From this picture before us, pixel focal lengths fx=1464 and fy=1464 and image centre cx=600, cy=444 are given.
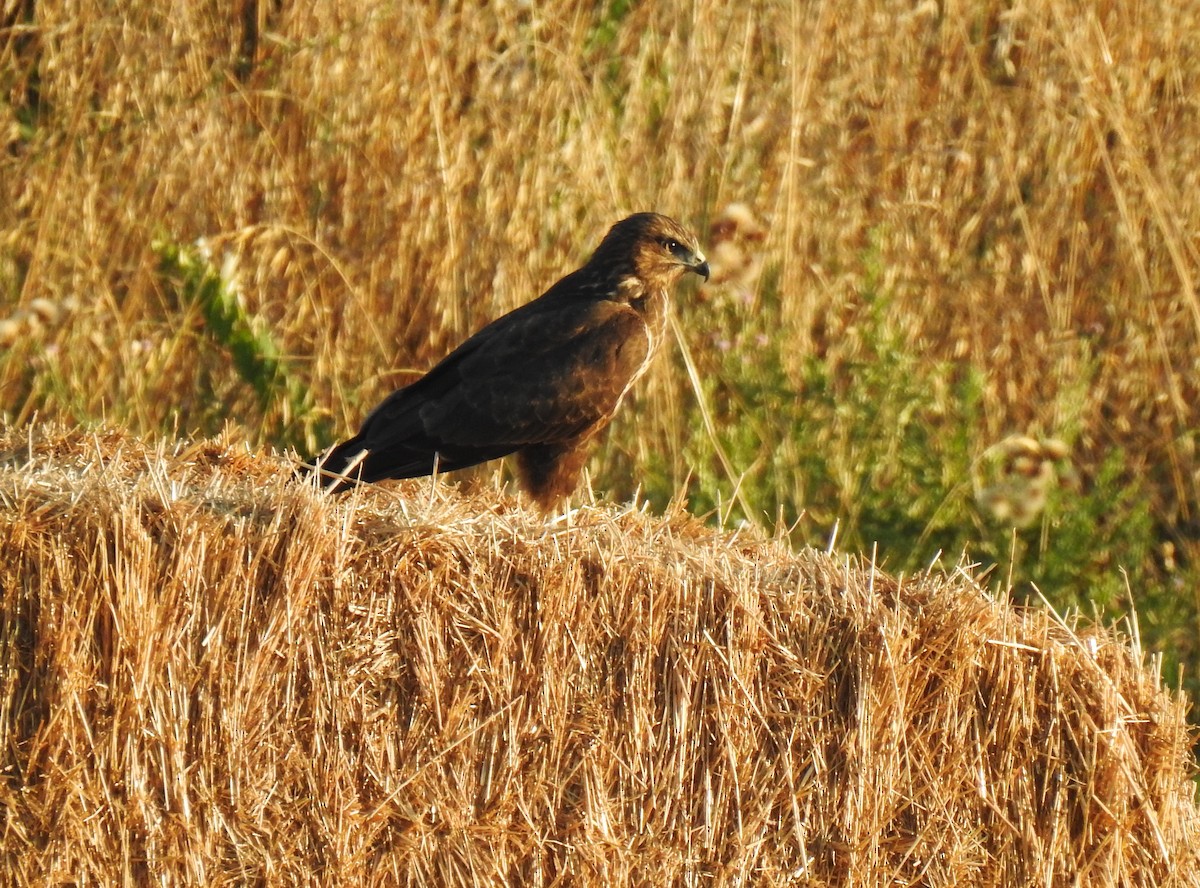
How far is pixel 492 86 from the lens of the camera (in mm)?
5582

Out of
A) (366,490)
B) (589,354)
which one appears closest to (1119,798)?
(366,490)

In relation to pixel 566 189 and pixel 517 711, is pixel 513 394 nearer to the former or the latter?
pixel 566 189

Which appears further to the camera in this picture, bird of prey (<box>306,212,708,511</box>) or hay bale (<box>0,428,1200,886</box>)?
bird of prey (<box>306,212,708,511</box>)

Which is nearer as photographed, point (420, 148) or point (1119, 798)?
point (1119, 798)

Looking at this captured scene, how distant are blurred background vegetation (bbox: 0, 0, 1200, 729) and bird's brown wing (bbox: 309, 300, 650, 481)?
0.52 m

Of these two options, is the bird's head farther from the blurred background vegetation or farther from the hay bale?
the hay bale

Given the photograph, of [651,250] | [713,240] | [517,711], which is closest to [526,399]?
[651,250]

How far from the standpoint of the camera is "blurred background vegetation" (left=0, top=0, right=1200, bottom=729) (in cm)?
516

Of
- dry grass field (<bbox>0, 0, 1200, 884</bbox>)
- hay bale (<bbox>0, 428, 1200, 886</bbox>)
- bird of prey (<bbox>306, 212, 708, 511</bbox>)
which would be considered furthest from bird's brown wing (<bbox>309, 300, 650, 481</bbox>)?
hay bale (<bbox>0, 428, 1200, 886</bbox>)

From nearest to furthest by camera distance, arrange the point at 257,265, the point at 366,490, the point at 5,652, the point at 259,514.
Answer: the point at 5,652 < the point at 259,514 < the point at 366,490 < the point at 257,265

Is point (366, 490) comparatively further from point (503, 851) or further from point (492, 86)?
point (492, 86)

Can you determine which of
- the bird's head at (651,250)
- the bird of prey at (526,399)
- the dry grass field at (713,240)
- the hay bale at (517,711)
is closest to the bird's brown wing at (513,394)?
the bird of prey at (526,399)

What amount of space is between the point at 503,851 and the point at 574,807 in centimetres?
15

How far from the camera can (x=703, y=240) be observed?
548 cm
